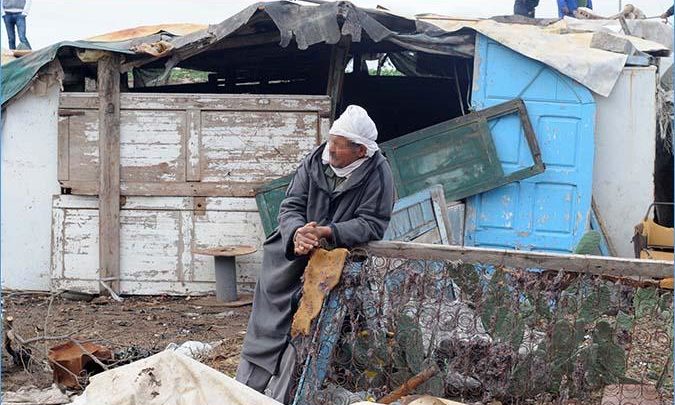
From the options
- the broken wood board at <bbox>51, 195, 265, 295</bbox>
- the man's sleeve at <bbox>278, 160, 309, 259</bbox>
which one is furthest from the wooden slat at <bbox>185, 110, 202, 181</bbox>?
the man's sleeve at <bbox>278, 160, 309, 259</bbox>

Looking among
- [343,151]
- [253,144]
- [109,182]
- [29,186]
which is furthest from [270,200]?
[343,151]

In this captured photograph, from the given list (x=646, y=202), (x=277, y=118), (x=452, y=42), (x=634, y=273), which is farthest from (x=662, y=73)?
(x=634, y=273)

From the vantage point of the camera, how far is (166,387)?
3209 mm

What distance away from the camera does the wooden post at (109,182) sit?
9.53 meters

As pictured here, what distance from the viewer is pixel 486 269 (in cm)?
396

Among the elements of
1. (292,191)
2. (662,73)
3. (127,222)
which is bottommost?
(127,222)

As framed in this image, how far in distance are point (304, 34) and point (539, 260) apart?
496 cm

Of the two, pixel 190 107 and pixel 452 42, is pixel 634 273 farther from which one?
pixel 190 107

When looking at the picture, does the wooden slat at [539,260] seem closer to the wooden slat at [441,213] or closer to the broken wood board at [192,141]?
the wooden slat at [441,213]

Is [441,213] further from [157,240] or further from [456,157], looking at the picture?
[157,240]

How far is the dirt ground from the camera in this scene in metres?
6.74

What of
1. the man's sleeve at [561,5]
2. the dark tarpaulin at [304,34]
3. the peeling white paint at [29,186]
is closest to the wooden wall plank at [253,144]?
the dark tarpaulin at [304,34]

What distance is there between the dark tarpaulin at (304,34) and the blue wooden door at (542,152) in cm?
41

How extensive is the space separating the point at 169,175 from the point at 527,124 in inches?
136
